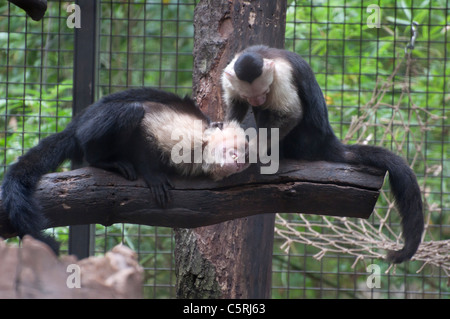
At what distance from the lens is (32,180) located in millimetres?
2266

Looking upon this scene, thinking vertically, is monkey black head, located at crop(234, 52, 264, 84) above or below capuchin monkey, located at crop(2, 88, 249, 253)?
above

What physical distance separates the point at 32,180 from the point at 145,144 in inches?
21.4

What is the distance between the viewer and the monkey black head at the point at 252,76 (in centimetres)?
246

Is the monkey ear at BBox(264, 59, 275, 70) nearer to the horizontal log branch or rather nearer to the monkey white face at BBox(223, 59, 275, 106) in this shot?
the monkey white face at BBox(223, 59, 275, 106)

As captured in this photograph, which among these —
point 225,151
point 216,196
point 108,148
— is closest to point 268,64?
point 225,151

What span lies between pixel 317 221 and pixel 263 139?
2.00m

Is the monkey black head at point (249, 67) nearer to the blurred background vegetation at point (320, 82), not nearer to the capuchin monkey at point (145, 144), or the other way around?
the capuchin monkey at point (145, 144)

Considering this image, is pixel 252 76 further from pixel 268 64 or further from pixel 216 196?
pixel 216 196

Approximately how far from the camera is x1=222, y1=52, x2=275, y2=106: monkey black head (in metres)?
2.46

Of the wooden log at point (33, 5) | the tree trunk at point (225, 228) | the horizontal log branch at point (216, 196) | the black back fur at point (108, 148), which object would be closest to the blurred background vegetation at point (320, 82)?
the tree trunk at point (225, 228)

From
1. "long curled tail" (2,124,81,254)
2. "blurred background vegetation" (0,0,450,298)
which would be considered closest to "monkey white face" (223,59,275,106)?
"long curled tail" (2,124,81,254)

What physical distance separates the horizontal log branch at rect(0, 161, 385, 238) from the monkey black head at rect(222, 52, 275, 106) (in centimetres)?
43
